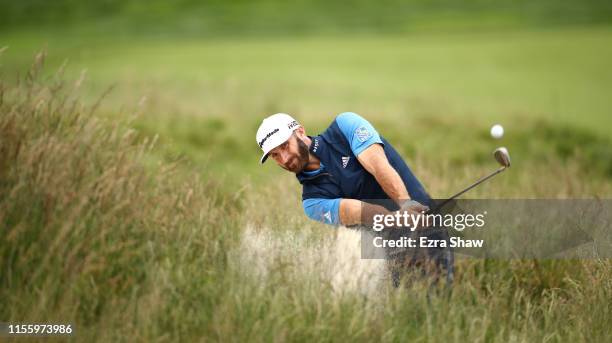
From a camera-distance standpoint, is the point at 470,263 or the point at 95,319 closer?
the point at 95,319

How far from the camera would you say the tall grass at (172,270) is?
4367 millimetres

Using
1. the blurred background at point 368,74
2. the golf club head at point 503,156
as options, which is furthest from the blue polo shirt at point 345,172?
the blurred background at point 368,74

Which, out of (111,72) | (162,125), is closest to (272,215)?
(162,125)

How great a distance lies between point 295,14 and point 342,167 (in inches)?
1608

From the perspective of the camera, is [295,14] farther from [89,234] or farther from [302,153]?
[89,234]

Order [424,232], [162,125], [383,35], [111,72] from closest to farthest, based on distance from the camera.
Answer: [424,232], [162,125], [111,72], [383,35]

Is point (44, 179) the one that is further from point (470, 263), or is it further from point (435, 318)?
point (470, 263)

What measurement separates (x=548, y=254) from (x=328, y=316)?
8.91 feet

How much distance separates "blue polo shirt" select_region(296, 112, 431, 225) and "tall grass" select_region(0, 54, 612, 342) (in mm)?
282

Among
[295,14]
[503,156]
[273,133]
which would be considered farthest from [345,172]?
[295,14]

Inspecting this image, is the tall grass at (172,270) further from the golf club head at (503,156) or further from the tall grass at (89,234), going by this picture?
the golf club head at (503,156)

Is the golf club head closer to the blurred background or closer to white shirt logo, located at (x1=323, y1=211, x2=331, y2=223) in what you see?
white shirt logo, located at (x1=323, y1=211, x2=331, y2=223)

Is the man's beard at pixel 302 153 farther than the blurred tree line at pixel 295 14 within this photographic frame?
No

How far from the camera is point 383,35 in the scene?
3597cm
